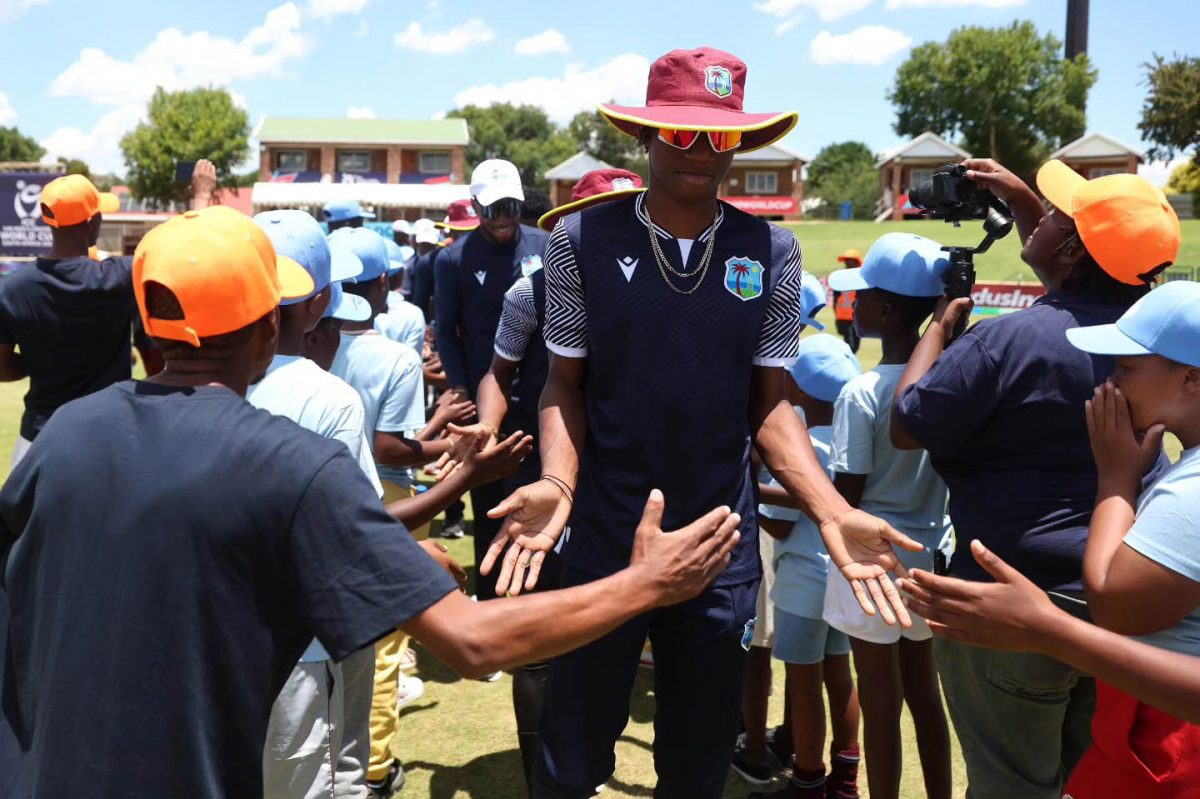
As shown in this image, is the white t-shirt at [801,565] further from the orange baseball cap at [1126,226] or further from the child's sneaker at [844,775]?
the orange baseball cap at [1126,226]

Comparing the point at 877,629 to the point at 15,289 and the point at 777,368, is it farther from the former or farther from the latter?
the point at 15,289

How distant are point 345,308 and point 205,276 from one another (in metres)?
2.19

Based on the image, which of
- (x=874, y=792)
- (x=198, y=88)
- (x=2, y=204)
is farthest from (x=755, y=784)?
(x=198, y=88)

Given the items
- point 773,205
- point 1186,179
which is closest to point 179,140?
point 773,205

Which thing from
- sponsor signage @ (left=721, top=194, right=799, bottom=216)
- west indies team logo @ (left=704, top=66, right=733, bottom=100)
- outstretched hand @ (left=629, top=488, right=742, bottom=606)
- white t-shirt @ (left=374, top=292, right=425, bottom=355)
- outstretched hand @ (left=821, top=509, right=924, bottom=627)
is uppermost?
sponsor signage @ (left=721, top=194, right=799, bottom=216)

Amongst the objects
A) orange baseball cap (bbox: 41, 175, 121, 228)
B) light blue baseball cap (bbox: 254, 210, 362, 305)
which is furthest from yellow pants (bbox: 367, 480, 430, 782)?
orange baseball cap (bbox: 41, 175, 121, 228)

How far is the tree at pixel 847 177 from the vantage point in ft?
250

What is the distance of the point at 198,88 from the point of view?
67.6m

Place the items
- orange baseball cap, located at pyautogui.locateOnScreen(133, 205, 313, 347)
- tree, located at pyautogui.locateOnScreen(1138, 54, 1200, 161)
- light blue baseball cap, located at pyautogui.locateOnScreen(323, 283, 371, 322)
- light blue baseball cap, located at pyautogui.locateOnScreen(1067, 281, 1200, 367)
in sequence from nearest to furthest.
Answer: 1. orange baseball cap, located at pyautogui.locateOnScreen(133, 205, 313, 347)
2. light blue baseball cap, located at pyautogui.locateOnScreen(1067, 281, 1200, 367)
3. light blue baseball cap, located at pyautogui.locateOnScreen(323, 283, 371, 322)
4. tree, located at pyautogui.locateOnScreen(1138, 54, 1200, 161)

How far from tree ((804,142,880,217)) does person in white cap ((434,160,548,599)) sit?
235 ft

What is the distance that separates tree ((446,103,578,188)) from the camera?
290 feet

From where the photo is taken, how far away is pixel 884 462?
367 cm

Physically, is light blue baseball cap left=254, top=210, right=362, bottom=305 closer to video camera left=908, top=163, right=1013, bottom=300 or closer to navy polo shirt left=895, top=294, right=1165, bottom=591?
navy polo shirt left=895, top=294, right=1165, bottom=591

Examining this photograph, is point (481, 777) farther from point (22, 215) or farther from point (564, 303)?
point (22, 215)
